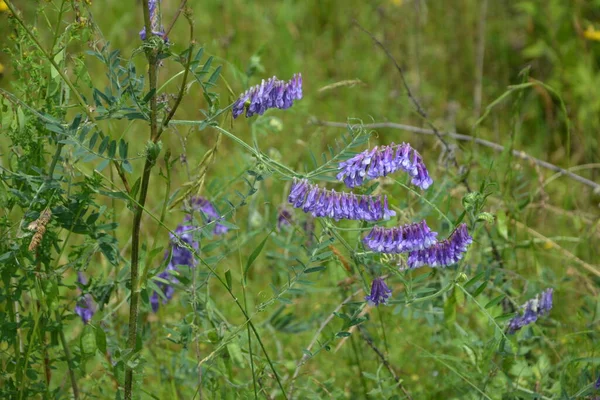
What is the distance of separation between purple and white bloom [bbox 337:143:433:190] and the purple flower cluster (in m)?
0.17

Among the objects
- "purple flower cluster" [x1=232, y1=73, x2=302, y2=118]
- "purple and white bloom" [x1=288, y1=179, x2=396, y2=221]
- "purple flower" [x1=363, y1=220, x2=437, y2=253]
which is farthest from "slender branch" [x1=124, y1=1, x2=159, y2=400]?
"purple flower" [x1=363, y1=220, x2=437, y2=253]

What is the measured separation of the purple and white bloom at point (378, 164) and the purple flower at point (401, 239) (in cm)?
9

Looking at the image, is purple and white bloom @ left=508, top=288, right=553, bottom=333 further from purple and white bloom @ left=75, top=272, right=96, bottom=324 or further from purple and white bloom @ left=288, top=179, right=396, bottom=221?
purple and white bloom @ left=75, top=272, right=96, bottom=324

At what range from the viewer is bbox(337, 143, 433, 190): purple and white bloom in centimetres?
147

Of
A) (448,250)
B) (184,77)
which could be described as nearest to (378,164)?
(448,250)

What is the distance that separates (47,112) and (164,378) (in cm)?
79

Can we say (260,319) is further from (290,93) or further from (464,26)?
(464,26)

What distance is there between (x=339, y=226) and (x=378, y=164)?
1.98 feet

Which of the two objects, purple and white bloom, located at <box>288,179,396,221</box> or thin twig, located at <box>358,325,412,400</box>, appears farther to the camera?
thin twig, located at <box>358,325,412,400</box>

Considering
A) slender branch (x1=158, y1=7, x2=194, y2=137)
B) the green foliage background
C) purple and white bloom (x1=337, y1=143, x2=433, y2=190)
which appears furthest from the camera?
the green foliage background

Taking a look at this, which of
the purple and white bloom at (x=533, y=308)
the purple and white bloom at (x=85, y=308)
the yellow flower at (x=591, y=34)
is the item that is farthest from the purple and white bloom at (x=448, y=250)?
the yellow flower at (x=591, y=34)

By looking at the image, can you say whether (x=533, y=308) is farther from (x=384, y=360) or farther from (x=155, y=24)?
(x=155, y=24)

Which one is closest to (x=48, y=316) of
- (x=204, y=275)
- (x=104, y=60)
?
(x=204, y=275)

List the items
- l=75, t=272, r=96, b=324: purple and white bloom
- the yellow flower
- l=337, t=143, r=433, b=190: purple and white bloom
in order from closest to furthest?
1. l=337, t=143, r=433, b=190: purple and white bloom
2. l=75, t=272, r=96, b=324: purple and white bloom
3. the yellow flower
